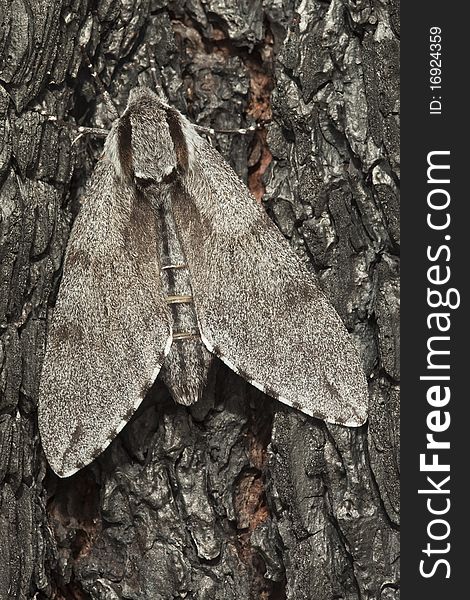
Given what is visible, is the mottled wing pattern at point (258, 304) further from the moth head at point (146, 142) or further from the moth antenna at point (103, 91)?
the moth antenna at point (103, 91)

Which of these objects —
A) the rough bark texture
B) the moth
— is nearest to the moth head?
the moth

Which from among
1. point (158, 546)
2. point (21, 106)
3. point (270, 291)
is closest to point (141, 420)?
point (158, 546)

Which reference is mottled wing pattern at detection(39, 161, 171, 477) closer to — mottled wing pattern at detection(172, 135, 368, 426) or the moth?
the moth

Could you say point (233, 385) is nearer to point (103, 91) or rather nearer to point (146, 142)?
point (146, 142)

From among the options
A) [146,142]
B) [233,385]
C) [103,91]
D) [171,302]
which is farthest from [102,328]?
[103,91]

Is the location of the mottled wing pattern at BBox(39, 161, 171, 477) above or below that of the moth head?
below

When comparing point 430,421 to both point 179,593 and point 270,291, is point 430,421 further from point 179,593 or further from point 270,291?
point 179,593

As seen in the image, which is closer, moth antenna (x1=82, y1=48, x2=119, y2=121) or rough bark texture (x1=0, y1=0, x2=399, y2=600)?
rough bark texture (x1=0, y1=0, x2=399, y2=600)
